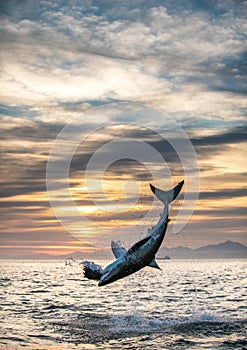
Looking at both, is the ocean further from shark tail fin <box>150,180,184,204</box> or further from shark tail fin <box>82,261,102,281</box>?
shark tail fin <box>150,180,184,204</box>

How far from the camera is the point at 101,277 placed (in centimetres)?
2255

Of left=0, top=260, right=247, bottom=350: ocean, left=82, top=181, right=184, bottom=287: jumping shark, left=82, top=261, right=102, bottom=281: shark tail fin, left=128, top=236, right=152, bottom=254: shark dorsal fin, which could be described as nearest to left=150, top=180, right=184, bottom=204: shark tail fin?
left=82, top=181, right=184, bottom=287: jumping shark

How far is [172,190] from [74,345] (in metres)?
9.46

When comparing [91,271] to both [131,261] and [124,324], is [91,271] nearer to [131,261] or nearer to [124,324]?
[131,261]

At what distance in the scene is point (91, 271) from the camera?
22469 millimetres

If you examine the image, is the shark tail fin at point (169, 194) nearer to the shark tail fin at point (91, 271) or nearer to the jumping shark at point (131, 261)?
the jumping shark at point (131, 261)

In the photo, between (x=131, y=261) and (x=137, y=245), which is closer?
(x=137, y=245)

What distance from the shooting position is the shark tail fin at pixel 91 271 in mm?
22328

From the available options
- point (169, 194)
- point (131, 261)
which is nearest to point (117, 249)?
point (131, 261)

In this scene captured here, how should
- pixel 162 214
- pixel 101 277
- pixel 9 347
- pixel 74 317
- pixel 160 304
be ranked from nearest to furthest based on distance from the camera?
pixel 9 347 < pixel 101 277 < pixel 162 214 < pixel 74 317 < pixel 160 304

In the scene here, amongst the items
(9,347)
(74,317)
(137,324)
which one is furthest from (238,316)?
(9,347)

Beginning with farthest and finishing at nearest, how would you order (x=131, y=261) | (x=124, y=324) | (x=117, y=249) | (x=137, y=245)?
(x=124, y=324)
(x=117, y=249)
(x=131, y=261)
(x=137, y=245)

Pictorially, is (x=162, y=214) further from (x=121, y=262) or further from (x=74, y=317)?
(x=74, y=317)

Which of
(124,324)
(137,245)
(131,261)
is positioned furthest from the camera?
(124,324)
